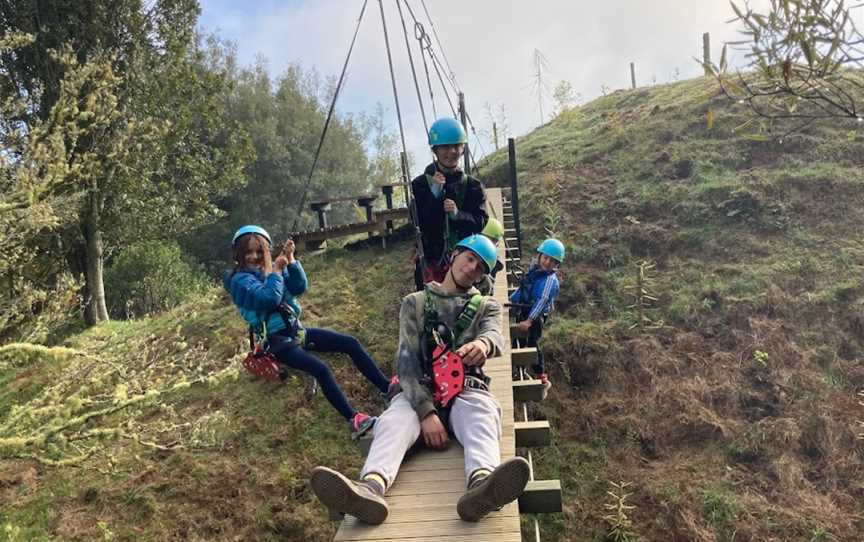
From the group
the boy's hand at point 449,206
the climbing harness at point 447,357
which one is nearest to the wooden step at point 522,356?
the boy's hand at point 449,206

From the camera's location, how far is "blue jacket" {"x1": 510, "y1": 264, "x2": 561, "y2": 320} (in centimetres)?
600

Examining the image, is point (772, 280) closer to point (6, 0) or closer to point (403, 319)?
point (403, 319)

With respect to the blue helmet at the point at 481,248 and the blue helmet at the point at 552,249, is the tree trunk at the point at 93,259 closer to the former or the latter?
the blue helmet at the point at 552,249

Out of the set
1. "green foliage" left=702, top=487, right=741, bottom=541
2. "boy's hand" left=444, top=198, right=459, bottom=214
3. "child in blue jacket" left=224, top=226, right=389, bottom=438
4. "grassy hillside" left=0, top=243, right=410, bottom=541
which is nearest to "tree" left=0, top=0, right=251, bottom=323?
"grassy hillside" left=0, top=243, right=410, bottom=541

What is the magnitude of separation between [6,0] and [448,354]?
38.5ft

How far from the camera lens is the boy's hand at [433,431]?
3.56 meters

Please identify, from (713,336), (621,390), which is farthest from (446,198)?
(713,336)

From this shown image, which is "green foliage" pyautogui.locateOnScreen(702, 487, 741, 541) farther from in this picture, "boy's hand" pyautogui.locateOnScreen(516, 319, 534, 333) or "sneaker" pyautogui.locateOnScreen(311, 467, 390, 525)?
"sneaker" pyautogui.locateOnScreen(311, 467, 390, 525)

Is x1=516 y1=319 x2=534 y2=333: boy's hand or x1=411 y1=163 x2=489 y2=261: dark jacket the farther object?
x1=516 y1=319 x2=534 y2=333: boy's hand

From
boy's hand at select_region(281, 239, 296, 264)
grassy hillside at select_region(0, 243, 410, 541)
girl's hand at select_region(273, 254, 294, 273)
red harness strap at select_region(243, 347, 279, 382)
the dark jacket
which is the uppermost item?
the dark jacket

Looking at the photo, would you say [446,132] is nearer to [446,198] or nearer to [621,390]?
[446,198]

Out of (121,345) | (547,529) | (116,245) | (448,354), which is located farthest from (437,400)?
(116,245)

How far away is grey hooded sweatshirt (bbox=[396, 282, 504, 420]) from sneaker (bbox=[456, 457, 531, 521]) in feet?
2.27

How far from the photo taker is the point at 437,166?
5359mm
